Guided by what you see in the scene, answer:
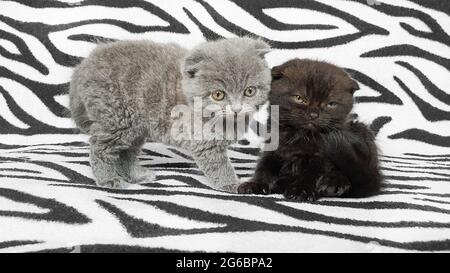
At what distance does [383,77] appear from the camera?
2.37 meters

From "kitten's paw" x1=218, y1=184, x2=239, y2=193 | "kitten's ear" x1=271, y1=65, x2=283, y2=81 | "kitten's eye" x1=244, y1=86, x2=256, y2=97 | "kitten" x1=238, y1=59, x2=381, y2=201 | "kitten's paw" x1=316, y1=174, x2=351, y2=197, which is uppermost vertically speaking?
"kitten's ear" x1=271, y1=65, x2=283, y2=81

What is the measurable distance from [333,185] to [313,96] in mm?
277

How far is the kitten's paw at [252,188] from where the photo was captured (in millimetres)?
1639

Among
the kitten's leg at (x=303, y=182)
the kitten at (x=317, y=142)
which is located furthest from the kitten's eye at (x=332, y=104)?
the kitten's leg at (x=303, y=182)

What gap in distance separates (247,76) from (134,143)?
504 mm

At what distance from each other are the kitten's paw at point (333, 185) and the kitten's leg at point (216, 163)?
27 centimetres

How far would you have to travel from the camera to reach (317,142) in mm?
1642

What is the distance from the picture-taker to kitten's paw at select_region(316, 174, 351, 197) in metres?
1.58

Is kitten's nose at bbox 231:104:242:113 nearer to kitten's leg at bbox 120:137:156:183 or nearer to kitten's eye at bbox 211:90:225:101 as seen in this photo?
kitten's eye at bbox 211:90:225:101

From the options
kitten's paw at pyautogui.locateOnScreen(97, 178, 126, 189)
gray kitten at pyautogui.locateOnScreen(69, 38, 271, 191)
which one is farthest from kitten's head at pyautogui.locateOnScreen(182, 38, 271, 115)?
kitten's paw at pyautogui.locateOnScreen(97, 178, 126, 189)

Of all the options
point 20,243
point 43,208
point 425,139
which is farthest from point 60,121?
point 425,139

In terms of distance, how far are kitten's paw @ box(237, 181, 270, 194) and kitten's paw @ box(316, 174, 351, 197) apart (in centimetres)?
16

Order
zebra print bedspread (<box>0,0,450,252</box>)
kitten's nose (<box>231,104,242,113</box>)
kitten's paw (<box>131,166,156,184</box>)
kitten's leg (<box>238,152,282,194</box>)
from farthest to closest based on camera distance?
zebra print bedspread (<box>0,0,450,252</box>), kitten's paw (<box>131,166,156,184</box>), kitten's leg (<box>238,152,282,194</box>), kitten's nose (<box>231,104,242,113</box>)

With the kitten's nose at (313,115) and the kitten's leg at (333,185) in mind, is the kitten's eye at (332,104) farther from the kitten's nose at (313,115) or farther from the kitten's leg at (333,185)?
the kitten's leg at (333,185)
